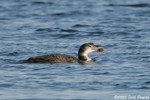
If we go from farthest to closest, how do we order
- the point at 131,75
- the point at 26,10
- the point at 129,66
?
the point at 26,10, the point at 129,66, the point at 131,75

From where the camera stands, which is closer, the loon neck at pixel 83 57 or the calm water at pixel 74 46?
the calm water at pixel 74 46

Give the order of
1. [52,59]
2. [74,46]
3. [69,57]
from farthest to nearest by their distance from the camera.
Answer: [74,46]
[69,57]
[52,59]

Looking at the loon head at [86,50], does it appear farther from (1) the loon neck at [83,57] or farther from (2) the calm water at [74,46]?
(2) the calm water at [74,46]

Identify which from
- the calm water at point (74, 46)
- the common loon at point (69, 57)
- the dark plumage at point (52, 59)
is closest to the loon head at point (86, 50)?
the common loon at point (69, 57)

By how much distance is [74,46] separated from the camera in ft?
79.5

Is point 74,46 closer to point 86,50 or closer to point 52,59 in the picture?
point 86,50

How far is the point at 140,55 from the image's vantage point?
22.0 m

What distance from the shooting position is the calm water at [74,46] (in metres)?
17.0

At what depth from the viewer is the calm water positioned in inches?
670

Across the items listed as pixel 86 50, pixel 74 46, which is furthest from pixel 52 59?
pixel 74 46

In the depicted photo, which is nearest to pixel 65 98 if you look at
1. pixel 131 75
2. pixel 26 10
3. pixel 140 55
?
pixel 131 75

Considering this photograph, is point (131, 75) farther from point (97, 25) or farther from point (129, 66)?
point (97, 25)

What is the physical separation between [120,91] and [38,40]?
892 centimetres

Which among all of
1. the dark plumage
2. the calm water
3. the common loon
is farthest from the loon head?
the dark plumage
